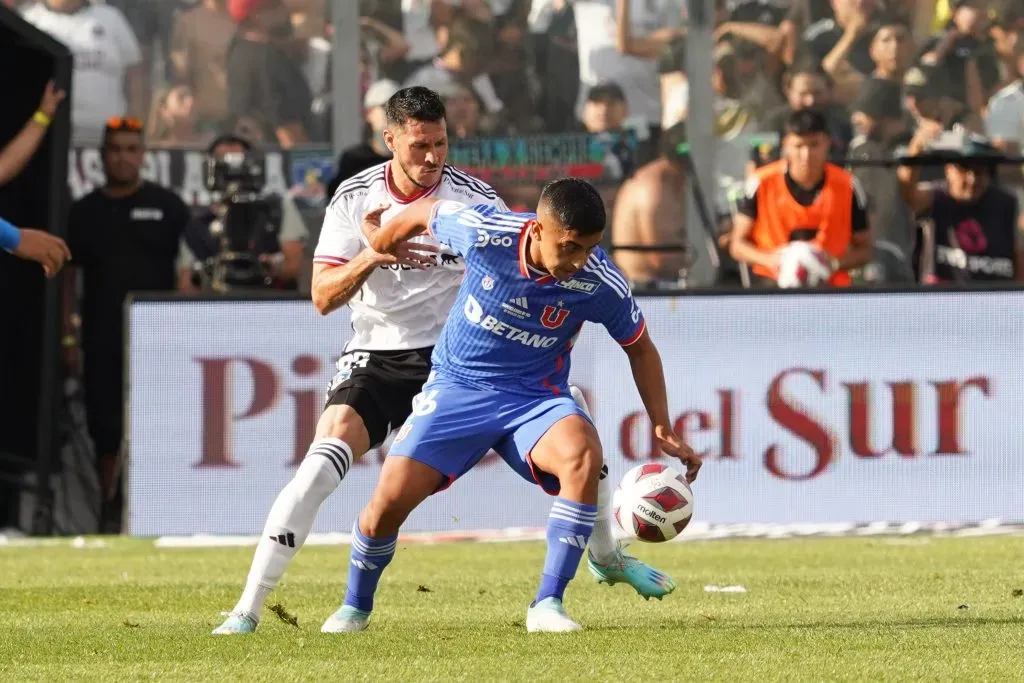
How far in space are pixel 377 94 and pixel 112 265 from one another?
223cm

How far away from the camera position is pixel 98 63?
1450 centimetres

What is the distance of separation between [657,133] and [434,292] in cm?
601

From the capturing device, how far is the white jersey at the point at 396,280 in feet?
26.6

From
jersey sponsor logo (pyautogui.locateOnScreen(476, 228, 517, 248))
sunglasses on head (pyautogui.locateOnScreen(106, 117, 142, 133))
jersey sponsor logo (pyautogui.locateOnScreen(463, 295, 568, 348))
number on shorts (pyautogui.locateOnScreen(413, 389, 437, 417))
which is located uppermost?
sunglasses on head (pyautogui.locateOnScreen(106, 117, 142, 133))

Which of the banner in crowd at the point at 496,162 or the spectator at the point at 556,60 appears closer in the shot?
the banner in crowd at the point at 496,162

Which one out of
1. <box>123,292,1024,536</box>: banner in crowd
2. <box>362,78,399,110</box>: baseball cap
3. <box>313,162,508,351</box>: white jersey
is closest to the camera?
<box>313,162,508,351</box>: white jersey

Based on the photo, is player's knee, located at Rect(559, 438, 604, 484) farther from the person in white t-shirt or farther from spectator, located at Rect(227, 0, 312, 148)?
the person in white t-shirt

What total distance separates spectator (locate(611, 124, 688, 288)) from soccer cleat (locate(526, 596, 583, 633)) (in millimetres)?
6306

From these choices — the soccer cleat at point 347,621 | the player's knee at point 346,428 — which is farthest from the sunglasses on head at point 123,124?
the soccer cleat at point 347,621

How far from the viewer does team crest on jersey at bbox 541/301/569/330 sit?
7.31 metres

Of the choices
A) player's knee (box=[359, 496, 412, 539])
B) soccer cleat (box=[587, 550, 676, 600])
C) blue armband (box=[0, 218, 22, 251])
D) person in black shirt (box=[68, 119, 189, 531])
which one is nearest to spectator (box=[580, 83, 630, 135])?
person in black shirt (box=[68, 119, 189, 531])

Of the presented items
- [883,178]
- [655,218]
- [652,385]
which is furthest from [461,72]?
[652,385]

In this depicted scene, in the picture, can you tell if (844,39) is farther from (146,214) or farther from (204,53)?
(146,214)

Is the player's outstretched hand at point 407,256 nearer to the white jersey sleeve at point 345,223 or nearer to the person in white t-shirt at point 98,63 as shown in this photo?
the white jersey sleeve at point 345,223
